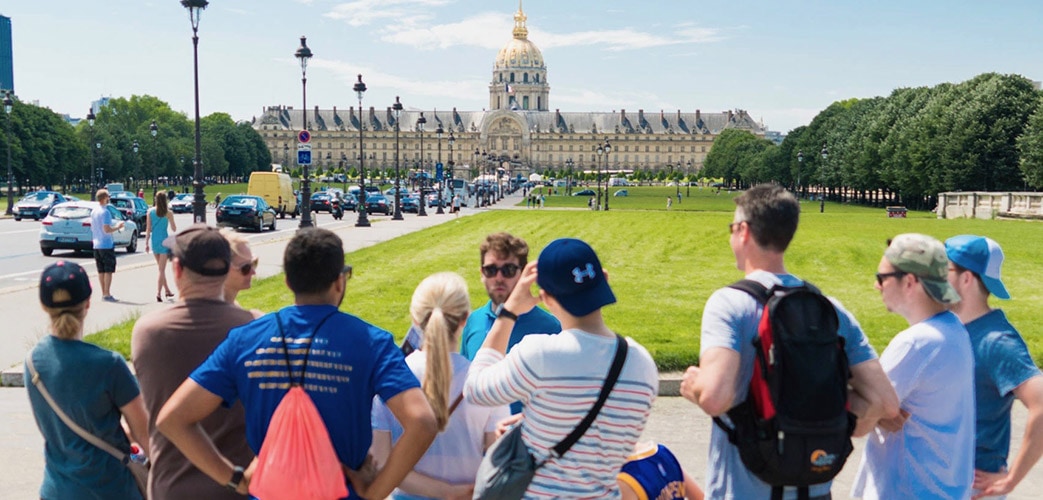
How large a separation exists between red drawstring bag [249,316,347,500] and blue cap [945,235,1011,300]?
2.78m

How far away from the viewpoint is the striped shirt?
3.26 meters

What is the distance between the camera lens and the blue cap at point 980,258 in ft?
13.1

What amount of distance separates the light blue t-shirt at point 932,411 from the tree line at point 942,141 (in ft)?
179

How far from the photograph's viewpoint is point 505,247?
4.90m

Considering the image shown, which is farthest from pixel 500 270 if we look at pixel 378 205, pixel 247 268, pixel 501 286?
pixel 378 205

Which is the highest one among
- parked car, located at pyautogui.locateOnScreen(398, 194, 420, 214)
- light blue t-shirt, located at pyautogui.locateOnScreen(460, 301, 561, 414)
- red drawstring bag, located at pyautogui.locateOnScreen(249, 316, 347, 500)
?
light blue t-shirt, located at pyautogui.locateOnScreen(460, 301, 561, 414)

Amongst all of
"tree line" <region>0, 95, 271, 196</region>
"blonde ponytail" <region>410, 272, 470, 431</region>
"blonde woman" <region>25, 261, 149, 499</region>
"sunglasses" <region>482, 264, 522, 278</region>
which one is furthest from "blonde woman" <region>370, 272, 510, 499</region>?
"tree line" <region>0, 95, 271, 196</region>

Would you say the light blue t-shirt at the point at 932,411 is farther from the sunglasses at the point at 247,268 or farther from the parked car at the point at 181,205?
the parked car at the point at 181,205

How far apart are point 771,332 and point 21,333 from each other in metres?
11.0

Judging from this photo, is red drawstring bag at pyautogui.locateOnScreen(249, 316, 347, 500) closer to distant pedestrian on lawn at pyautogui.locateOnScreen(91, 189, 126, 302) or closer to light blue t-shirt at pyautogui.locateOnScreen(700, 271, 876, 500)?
light blue t-shirt at pyautogui.locateOnScreen(700, 271, 876, 500)

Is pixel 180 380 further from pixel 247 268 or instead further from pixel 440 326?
pixel 440 326

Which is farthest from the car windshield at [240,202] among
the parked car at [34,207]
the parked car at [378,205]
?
the parked car at [378,205]

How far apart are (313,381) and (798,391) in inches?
65.9

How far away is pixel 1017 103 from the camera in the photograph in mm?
58312
